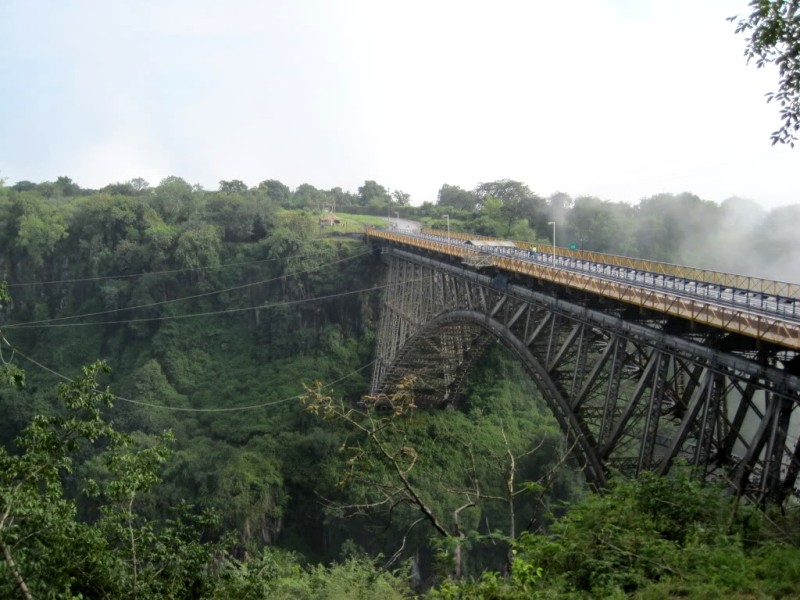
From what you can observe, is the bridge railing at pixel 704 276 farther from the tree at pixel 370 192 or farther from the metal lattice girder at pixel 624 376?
the tree at pixel 370 192

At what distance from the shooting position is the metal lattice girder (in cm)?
1163

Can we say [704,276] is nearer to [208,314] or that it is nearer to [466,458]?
[466,458]

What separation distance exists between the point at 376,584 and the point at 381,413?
2904 cm

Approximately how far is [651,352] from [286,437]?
26.6 meters

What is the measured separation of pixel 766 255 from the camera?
169 feet

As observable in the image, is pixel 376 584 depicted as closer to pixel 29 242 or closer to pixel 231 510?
pixel 231 510

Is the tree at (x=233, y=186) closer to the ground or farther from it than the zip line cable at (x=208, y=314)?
farther from it

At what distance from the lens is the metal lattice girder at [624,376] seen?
1163cm

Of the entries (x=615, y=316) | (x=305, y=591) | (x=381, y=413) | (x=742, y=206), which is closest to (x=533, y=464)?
(x=381, y=413)

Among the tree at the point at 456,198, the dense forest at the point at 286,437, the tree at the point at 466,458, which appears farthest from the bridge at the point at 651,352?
the tree at the point at 456,198

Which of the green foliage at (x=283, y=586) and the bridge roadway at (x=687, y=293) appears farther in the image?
the bridge roadway at (x=687, y=293)

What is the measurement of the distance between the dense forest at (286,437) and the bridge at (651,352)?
144 centimetres

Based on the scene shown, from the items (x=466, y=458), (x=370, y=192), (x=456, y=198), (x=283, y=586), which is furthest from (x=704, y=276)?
(x=370, y=192)

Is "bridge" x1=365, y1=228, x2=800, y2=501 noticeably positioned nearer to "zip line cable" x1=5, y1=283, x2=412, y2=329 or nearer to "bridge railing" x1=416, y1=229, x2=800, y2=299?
"bridge railing" x1=416, y1=229, x2=800, y2=299
